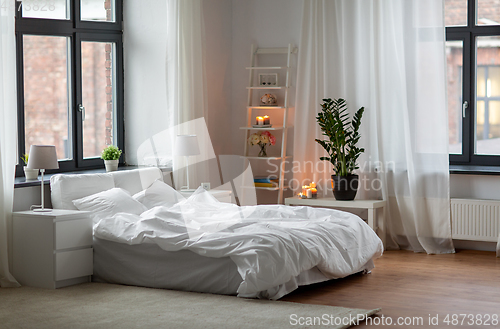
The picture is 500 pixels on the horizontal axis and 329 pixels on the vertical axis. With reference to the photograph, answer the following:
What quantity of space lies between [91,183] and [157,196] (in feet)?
1.79

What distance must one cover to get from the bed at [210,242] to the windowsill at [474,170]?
145 cm

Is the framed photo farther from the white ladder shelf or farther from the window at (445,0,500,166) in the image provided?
the window at (445,0,500,166)

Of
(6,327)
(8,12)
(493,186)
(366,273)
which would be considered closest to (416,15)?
(493,186)

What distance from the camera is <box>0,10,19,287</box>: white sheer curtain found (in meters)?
4.50

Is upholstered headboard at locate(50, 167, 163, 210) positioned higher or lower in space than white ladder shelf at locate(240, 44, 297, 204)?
lower

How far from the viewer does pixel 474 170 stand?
5898 mm

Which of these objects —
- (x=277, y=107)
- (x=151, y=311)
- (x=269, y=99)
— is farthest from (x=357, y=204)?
(x=151, y=311)

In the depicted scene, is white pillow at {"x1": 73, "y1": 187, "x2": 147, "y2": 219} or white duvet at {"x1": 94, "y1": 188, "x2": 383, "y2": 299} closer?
white duvet at {"x1": 94, "y1": 188, "x2": 383, "y2": 299}

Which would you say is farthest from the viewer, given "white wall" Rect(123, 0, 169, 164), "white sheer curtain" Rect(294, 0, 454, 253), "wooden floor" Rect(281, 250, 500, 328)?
"white wall" Rect(123, 0, 169, 164)

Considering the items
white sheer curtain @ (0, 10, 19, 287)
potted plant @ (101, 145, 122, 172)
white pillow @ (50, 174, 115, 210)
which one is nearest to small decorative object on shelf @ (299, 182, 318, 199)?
potted plant @ (101, 145, 122, 172)

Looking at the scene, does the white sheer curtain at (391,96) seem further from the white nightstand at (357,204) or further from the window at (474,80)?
the window at (474,80)

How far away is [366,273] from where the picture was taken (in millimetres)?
4992

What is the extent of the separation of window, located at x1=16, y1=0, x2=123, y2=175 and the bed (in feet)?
2.79

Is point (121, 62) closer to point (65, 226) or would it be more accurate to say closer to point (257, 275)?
point (65, 226)
